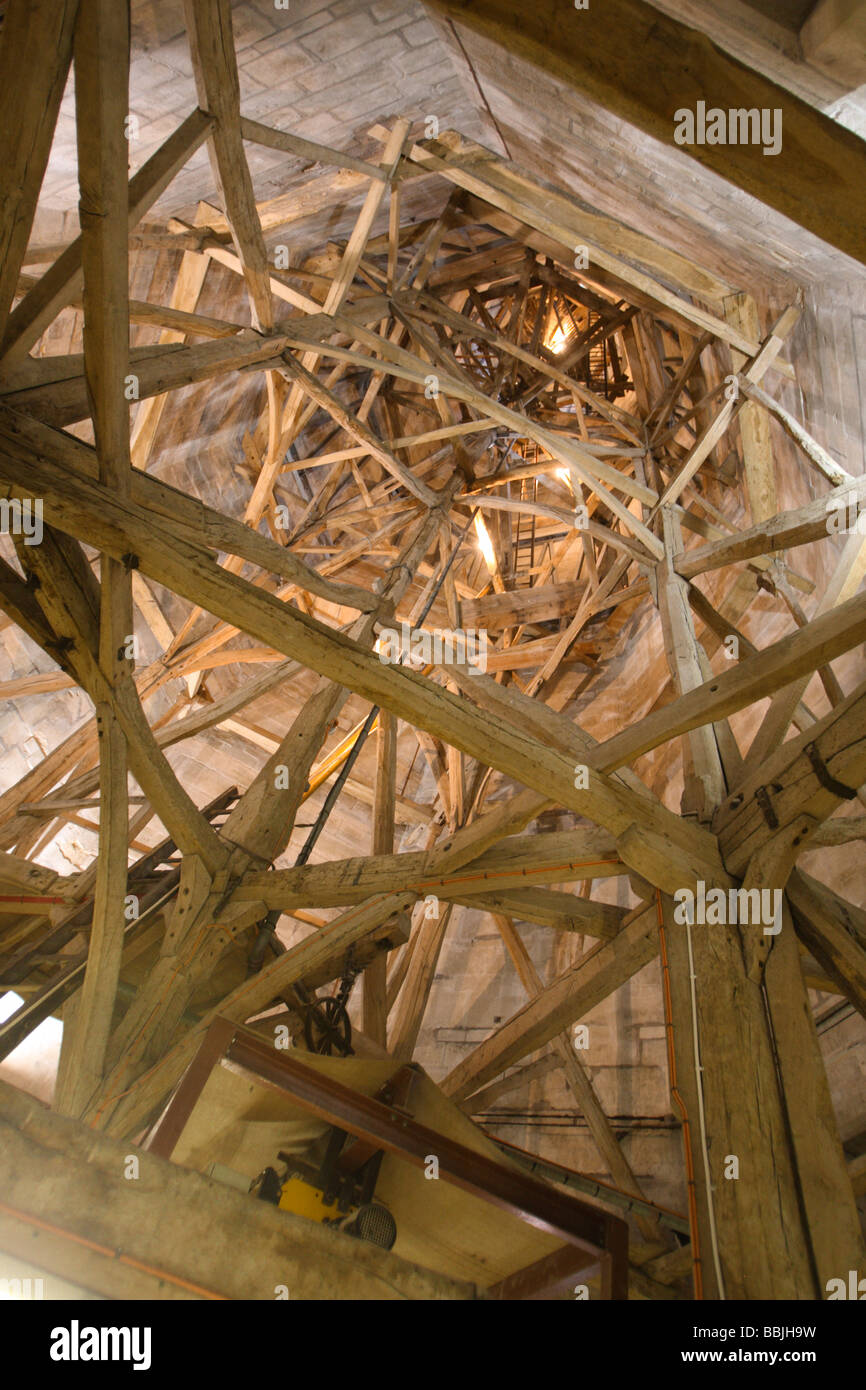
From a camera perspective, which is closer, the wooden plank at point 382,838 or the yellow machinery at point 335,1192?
the yellow machinery at point 335,1192

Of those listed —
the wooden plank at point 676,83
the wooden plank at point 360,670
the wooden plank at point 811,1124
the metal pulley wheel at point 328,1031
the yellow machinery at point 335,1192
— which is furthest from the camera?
the metal pulley wheel at point 328,1031

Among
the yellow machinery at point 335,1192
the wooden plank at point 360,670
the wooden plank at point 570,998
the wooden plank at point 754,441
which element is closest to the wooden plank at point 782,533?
the wooden plank at point 754,441

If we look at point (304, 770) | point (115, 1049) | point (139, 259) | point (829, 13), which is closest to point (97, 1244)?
point (115, 1049)

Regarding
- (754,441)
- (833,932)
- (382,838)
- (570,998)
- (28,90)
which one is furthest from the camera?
(382,838)

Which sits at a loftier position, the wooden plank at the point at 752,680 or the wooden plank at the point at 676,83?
the wooden plank at the point at 676,83

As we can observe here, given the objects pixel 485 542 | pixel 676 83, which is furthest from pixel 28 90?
pixel 485 542

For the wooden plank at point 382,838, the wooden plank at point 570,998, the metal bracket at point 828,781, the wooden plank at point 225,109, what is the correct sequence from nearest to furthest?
1. the metal bracket at point 828,781
2. the wooden plank at point 225,109
3. the wooden plank at point 570,998
4. the wooden plank at point 382,838

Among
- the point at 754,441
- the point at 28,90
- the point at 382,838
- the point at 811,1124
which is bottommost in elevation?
the point at 811,1124

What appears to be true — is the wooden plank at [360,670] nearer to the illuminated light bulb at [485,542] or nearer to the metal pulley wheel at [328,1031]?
the metal pulley wheel at [328,1031]

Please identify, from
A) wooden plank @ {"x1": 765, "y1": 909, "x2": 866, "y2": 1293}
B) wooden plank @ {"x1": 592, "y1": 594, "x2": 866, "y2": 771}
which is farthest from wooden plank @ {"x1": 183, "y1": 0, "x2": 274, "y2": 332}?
wooden plank @ {"x1": 765, "y1": 909, "x2": 866, "y2": 1293}

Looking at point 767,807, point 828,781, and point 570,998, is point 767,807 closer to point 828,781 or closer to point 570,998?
point 828,781

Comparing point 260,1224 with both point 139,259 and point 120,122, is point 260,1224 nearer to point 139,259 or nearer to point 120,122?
point 120,122

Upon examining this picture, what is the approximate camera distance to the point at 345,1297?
7.07 feet

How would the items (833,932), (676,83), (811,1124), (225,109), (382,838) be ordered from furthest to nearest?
1. (382,838)
2. (225,109)
3. (833,932)
4. (811,1124)
5. (676,83)
